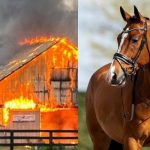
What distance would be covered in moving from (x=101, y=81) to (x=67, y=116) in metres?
1.69

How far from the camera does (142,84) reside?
12.7 ft

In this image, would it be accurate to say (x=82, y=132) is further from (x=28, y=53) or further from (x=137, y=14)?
(x=137, y=14)

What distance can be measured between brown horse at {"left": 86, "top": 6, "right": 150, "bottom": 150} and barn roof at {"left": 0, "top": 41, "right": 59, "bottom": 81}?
2.00 m

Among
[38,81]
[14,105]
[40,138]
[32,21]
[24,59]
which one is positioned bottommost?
[40,138]

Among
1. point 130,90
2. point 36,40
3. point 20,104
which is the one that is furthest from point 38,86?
point 130,90

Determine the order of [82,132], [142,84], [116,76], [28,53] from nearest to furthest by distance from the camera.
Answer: [116,76] < [142,84] < [82,132] < [28,53]

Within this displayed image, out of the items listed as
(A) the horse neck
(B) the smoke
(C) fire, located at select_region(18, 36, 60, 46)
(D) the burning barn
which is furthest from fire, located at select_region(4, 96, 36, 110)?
(A) the horse neck

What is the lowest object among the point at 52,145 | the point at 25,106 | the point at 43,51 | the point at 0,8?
the point at 52,145

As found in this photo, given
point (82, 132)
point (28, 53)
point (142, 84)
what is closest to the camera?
point (142, 84)

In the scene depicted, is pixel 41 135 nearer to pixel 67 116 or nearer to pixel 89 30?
pixel 67 116

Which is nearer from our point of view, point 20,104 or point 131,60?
point 131,60

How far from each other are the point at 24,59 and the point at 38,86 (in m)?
0.36

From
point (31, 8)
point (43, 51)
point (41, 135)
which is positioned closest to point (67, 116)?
point (41, 135)

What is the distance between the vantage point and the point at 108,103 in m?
4.39
